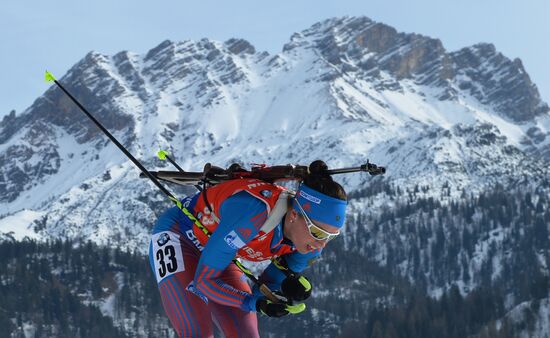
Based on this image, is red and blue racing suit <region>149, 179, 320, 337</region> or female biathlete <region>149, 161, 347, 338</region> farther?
red and blue racing suit <region>149, 179, 320, 337</region>

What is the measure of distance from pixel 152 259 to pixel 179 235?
1.29 feet

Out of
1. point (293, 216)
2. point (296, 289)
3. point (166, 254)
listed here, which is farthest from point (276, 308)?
point (166, 254)

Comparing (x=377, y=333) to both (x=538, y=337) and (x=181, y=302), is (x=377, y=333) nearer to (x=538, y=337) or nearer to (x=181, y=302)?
(x=538, y=337)

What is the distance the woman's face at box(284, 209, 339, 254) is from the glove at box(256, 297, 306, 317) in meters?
0.64

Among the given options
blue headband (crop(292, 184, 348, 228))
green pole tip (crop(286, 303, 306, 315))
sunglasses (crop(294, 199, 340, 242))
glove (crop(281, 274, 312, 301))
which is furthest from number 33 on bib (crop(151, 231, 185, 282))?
blue headband (crop(292, 184, 348, 228))

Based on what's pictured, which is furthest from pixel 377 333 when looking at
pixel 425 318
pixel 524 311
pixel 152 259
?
pixel 152 259

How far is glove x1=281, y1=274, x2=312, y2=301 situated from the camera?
30.6 feet

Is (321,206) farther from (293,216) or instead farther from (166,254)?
(166,254)

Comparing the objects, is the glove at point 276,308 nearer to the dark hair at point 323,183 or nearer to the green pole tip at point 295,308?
the green pole tip at point 295,308

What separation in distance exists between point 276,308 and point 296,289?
1.62 feet

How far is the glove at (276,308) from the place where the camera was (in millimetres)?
8891

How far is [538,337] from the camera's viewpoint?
142625mm

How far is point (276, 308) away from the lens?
8898 millimetres

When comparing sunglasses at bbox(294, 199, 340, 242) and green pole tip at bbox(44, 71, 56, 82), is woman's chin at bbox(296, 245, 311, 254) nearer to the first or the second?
sunglasses at bbox(294, 199, 340, 242)
